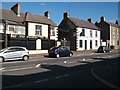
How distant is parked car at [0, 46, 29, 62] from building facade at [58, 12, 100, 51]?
2288cm

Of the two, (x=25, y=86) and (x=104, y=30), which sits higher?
(x=104, y=30)

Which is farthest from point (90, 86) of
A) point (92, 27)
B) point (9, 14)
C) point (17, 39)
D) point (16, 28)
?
point (92, 27)

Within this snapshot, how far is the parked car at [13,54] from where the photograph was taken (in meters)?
22.8

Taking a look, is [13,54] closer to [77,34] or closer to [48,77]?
[48,77]

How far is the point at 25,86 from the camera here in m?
9.14

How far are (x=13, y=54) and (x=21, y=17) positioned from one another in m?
17.3

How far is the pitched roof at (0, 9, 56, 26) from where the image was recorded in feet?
120

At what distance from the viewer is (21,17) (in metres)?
39.5

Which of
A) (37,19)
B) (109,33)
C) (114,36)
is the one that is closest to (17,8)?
(37,19)

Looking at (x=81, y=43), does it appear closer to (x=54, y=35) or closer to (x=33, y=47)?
(x=54, y=35)

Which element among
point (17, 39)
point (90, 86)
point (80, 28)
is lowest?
point (90, 86)

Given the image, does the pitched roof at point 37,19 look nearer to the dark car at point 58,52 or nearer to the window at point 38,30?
the window at point 38,30

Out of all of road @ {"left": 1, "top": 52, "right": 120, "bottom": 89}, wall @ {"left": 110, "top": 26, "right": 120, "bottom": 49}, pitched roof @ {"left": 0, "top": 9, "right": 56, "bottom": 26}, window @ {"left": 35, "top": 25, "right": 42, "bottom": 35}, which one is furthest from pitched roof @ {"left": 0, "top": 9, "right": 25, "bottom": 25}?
wall @ {"left": 110, "top": 26, "right": 120, "bottom": 49}

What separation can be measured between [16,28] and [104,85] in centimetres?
2877
